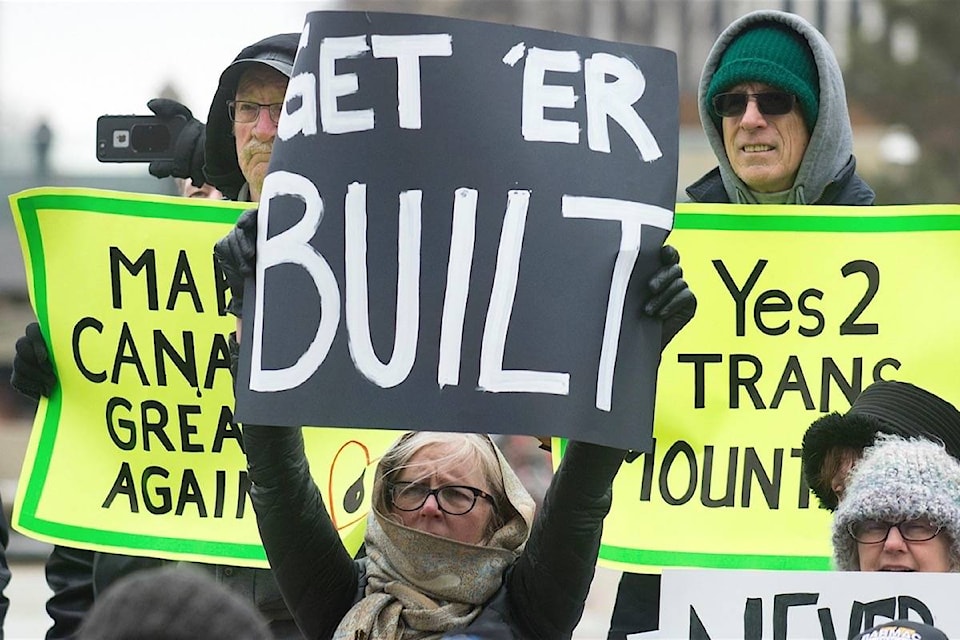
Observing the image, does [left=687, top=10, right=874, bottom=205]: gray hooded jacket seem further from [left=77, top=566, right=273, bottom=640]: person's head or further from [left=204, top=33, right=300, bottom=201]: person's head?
[left=77, top=566, right=273, bottom=640]: person's head

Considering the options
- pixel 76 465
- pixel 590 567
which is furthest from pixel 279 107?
pixel 590 567

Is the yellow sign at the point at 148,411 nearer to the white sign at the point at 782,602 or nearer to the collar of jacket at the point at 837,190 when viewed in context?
the collar of jacket at the point at 837,190

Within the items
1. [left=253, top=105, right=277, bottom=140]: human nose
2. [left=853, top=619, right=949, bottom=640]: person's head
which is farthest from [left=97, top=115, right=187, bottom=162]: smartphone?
[left=853, top=619, right=949, bottom=640]: person's head

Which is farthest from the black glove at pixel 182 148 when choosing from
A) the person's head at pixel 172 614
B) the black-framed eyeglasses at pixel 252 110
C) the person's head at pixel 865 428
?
the person's head at pixel 172 614

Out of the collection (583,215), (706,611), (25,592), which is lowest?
(25,592)

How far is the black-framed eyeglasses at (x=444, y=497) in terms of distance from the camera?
164 inches

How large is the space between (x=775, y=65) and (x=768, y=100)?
82 mm

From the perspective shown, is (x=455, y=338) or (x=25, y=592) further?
(x=25, y=592)

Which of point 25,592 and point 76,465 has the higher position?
point 76,465

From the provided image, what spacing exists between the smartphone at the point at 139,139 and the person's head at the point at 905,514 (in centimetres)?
200

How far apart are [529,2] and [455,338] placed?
68912 mm

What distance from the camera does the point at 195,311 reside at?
5.07m

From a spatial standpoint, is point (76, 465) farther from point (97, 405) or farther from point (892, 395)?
point (892, 395)

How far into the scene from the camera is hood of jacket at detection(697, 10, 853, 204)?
4.76 metres
